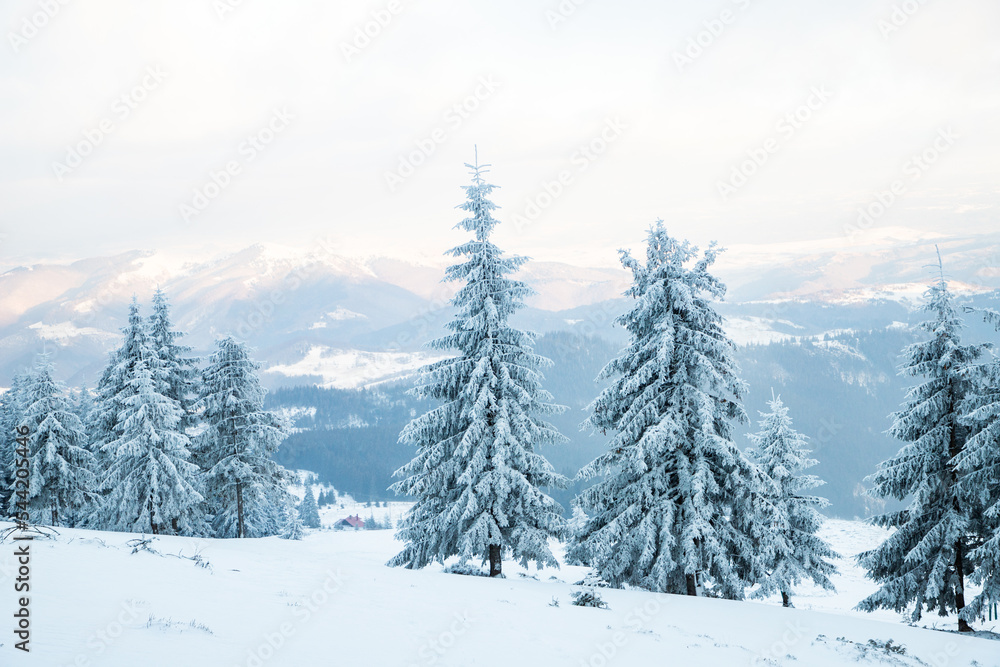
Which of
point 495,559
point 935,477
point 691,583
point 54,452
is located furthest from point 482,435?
point 54,452

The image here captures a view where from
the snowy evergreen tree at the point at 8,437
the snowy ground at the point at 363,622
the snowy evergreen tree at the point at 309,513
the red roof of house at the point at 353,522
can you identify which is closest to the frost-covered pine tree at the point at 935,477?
the snowy ground at the point at 363,622

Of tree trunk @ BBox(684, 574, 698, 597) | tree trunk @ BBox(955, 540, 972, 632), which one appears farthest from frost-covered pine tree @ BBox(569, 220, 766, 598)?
tree trunk @ BBox(955, 540, 972, 632)

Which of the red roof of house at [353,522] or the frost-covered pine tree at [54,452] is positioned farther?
the red roof of house at [353,522]

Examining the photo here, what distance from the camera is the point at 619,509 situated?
1795 cm

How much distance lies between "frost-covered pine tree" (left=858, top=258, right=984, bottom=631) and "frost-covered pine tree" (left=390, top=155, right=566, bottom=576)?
987 centimetres

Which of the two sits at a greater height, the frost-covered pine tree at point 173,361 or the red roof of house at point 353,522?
the frost-covered pine tree at point 173,361

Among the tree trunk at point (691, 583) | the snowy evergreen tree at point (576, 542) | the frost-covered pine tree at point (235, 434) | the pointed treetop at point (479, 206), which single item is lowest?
the tree trunk at point (691, 583)

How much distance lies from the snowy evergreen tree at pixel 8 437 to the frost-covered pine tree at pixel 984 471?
3794cm

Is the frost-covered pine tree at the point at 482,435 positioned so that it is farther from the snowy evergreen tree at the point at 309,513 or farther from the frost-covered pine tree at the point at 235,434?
the snowy evergreen tree at the point at 309,513

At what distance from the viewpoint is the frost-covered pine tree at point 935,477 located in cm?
1659

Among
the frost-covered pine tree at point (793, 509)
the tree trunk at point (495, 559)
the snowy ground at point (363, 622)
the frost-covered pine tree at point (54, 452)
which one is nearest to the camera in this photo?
the snowy ground at point (363, 622)

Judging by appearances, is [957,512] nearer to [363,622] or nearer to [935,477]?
[935,477]

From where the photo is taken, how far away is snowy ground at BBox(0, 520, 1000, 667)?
812 cm

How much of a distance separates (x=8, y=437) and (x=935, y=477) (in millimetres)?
43569
